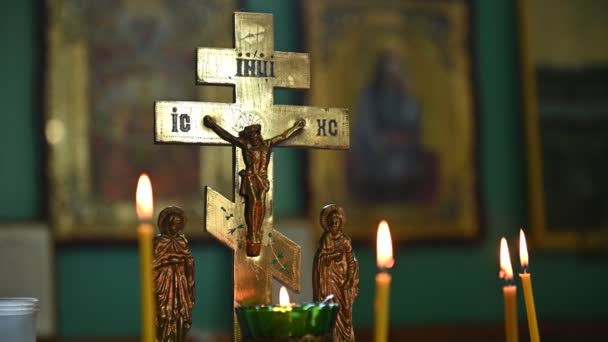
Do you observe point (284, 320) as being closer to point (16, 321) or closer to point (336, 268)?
point (336, 268)

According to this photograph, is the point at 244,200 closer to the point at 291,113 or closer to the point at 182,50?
the point at 291,113

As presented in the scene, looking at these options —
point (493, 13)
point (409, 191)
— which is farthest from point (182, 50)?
point (493, 13)

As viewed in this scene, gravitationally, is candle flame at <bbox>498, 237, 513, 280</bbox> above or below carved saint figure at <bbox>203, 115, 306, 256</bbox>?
below

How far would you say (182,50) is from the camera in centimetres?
467

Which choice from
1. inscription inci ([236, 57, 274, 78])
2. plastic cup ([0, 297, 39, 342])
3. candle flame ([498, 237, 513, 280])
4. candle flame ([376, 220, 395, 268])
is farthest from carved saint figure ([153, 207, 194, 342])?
candle flame ([498, 237, 513, 280])

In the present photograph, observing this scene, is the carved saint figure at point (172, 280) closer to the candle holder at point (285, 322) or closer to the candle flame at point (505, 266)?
the candle holder at point (285, 322)

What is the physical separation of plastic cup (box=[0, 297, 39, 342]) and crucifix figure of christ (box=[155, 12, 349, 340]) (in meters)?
0.46

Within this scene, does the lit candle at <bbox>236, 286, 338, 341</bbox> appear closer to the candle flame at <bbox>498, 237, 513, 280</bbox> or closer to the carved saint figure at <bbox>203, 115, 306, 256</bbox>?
the candle flame at <bbox>498, 237, 513, 280</bbox>

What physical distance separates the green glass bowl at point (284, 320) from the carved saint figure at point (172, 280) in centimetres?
47

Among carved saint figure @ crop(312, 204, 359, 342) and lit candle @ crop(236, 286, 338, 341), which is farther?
carved saint figure @ crop(312, 204, 359, 342)

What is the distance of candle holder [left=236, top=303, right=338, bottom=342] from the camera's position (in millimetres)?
1623

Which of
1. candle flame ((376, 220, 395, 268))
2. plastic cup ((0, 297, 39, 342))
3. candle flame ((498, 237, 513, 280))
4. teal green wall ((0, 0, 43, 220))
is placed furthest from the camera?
teal green wall ((0, 0, 43, 220))

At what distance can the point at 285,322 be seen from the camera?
1624 millimetres

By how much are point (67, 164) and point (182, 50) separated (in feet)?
2.63
